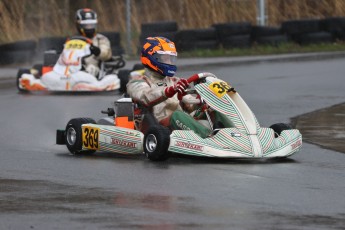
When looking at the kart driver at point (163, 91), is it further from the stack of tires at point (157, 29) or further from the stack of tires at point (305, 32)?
the stack of tires at point (305, 32)

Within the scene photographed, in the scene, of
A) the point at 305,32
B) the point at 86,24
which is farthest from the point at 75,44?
the point at 305,32

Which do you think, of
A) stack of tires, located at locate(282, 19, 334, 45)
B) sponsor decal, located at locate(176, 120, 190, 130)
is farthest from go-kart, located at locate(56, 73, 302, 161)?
stack of tires, located at locate(282, 19, 334, 45)

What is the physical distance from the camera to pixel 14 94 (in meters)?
18.1

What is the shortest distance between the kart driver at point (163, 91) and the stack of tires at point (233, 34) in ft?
54.7

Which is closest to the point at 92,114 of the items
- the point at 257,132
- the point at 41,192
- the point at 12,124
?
the point at 12,124

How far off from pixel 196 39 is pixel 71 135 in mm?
16430

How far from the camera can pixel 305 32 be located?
27.7m

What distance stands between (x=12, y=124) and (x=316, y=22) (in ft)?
51.0

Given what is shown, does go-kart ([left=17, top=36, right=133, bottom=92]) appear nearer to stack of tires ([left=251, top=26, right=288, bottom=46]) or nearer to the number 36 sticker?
the number 36 sticker

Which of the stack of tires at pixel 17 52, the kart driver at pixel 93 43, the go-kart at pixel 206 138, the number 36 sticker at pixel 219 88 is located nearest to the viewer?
the go-kart at pixel 206 138

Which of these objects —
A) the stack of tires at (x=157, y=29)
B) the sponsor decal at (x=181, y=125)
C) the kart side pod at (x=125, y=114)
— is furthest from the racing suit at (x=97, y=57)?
the sponsor decal at (x=181, y=125)

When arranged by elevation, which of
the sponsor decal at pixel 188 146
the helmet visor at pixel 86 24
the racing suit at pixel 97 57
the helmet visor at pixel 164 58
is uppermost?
the helmet visor at pixel 164 58

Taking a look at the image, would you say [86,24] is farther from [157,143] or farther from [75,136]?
[157,143]

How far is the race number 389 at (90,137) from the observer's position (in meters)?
10.1
